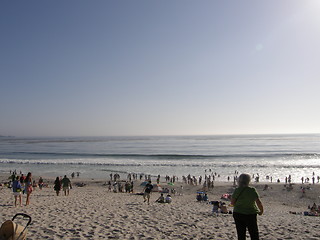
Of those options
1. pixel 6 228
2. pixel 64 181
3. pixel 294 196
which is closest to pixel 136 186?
pixel 64 181

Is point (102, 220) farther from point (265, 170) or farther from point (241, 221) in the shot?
point (265, 170)

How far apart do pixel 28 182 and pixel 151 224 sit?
6933mm

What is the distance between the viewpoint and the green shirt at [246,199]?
14.9ft

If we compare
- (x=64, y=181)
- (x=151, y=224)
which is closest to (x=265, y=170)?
(x=64, y=181)

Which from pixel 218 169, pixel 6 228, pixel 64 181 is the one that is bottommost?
pixel 218 169

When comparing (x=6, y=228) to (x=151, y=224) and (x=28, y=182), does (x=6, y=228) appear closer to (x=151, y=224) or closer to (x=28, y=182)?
(x=151, y=224)

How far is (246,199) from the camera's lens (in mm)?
4531

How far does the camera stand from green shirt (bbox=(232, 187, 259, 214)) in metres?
4.53

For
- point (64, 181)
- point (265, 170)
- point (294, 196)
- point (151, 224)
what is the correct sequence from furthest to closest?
point (265, 170) < point (294, 196) < point (64, 181) < point (151, 224)

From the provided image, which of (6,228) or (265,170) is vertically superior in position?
(6,228)

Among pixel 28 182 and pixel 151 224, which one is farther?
pixel 28 182

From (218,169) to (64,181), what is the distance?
1151 inches

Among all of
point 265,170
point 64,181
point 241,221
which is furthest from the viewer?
point 265,170

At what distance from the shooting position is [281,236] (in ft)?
23.7
